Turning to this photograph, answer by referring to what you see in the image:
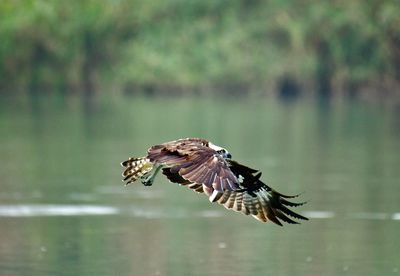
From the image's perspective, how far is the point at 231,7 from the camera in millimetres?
79812

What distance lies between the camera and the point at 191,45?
7694cm

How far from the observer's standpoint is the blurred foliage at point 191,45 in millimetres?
72812

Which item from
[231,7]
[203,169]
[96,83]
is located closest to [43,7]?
[96,83]

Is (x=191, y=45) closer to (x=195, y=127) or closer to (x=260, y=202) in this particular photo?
(x=195, y=127)

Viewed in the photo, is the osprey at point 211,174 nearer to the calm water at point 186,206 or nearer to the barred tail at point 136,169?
the barred tail at point 136,169

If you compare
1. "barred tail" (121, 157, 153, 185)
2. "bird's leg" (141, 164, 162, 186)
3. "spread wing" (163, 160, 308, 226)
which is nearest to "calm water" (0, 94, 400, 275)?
"spread wing" (163, 160, 308, 226)

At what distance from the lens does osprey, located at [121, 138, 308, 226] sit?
10.9 m

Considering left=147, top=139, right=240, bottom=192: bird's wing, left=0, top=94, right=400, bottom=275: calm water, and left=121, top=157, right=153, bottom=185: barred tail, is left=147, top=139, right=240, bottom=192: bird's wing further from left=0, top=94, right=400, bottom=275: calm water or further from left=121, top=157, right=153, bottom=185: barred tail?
left=0, top=94, right=400, bottom=275: calm water

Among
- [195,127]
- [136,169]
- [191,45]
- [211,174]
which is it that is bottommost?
[211,174]

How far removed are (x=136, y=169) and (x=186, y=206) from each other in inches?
344

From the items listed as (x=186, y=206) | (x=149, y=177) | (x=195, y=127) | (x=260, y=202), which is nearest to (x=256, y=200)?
(x=260, y=202)

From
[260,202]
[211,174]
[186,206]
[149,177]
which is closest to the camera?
[211,174]

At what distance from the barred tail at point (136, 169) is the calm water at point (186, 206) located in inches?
79.0

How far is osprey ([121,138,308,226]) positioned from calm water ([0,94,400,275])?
1.88 metres
